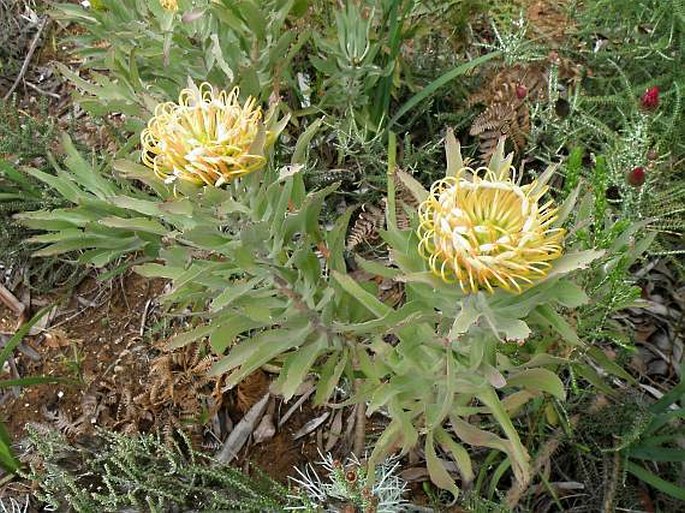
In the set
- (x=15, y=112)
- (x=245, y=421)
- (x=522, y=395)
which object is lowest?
(x=245, y=421)

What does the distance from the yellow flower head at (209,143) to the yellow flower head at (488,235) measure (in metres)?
0.43

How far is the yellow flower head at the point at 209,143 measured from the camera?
1471mm

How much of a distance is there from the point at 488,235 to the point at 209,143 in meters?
0.62

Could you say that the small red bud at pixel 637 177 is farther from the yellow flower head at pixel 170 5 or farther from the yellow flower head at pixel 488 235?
the yellow flower head at pixel 170 5

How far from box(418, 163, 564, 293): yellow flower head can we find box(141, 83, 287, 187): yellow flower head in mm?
431

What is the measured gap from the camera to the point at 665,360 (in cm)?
259

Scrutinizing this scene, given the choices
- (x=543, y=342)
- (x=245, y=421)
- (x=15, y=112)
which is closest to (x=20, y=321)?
(x=15, y=112)

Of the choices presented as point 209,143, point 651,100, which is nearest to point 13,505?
point 209,143

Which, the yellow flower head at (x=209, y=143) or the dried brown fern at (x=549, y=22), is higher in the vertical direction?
the yellow flower head at (x=209, y=143)

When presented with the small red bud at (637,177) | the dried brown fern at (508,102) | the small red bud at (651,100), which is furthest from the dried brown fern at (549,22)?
the small red bud at (637,177)

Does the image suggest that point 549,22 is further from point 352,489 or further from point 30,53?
point 30,53

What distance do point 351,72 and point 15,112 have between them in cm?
161

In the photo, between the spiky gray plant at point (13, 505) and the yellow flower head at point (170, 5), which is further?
the spiky gray plant at point (13, 505)

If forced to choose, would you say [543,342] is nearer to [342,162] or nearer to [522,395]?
[522,395]
